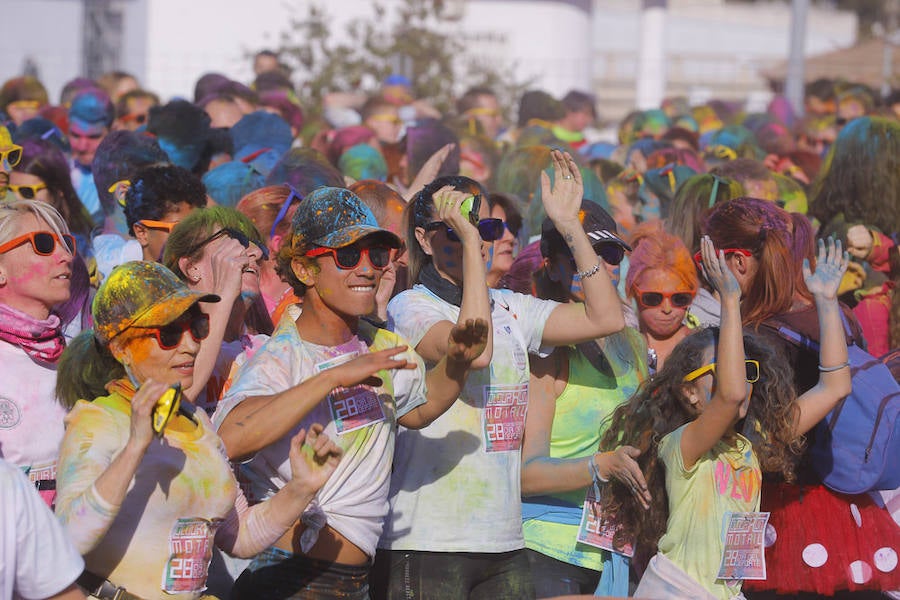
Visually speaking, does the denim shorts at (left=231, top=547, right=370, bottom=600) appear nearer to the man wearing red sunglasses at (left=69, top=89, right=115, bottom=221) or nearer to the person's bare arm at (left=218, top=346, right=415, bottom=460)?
the person's bare arm at (left=218, top=346, right=415, bottom=460)

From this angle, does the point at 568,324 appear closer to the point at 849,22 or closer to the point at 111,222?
the point at 111,222

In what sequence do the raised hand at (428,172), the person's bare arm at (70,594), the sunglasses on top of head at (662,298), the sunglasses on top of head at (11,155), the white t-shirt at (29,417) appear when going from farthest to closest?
the raised hand at (428,172) < the sunglasses on top of head at (11,155) < the sunglasses on top of head at (662,298) < the white t-shirt at (29,417) < the person's bare arm at (70,594)

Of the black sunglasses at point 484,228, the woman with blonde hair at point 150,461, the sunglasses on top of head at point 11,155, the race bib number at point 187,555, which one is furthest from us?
the sunglasses on top of head at point 11,155

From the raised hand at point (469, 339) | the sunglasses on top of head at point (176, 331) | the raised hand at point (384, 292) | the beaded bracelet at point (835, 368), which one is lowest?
the beaded bracelet at point (835, 368)

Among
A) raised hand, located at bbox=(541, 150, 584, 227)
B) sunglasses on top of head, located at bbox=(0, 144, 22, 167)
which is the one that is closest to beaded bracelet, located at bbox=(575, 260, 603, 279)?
raised hand, located at bbox=(541, 150, 584, 227)

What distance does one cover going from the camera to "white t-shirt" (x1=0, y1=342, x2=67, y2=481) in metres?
3.97

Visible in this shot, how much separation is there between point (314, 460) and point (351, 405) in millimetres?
335

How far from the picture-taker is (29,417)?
13.2ft

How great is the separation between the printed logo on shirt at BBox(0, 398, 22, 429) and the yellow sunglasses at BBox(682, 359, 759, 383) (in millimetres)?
2200

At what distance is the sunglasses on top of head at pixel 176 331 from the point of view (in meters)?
3.45

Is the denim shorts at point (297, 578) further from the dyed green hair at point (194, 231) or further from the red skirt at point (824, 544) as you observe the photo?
the red skirt at point (824, 544)

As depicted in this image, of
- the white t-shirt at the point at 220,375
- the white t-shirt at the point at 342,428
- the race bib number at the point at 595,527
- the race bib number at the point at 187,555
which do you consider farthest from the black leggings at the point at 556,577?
the race bib number at the point at 187,555

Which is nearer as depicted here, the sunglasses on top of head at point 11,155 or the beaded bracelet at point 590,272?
the beaded bracelet at point 590,272

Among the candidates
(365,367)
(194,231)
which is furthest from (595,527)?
(194,231)
